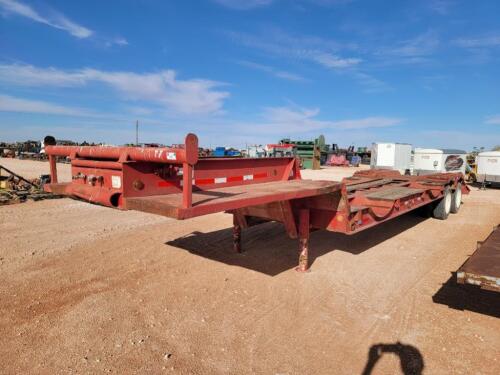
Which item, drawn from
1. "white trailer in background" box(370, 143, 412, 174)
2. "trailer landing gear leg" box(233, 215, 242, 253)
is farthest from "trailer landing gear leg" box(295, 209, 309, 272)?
"white trailer in background" box(370, 143, 412, 174)

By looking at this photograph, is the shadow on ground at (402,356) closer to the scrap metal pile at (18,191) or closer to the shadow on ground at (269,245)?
the shadow on ground at (269,245)

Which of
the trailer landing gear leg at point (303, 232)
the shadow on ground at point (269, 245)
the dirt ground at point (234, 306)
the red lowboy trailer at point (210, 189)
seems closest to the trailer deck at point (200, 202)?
the red lowboy trailer at point (210, 189)

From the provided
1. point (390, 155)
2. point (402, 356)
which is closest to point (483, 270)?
point (402, 356)

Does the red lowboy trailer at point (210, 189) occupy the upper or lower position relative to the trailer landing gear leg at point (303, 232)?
upper

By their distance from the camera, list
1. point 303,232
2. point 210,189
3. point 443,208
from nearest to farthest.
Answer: point 210,189
point 303,232
point 443,208

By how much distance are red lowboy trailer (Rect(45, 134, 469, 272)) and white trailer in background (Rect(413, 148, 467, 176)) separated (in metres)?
12.6

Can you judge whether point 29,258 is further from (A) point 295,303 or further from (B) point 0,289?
(A) point 295,303

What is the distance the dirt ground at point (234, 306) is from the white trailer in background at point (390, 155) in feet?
57.8

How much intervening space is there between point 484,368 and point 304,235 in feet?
8.11

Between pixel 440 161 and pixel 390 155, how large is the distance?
623 centimetres

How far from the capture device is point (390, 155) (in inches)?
922

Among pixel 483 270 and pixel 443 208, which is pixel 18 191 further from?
pixel 443 208

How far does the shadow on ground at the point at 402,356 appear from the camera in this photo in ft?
9.59

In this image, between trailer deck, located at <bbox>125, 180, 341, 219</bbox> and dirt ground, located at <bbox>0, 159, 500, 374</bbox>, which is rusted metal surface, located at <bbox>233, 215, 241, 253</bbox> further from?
trailer deck, located at <bbox>125, 180, 341, 219</bbox>
